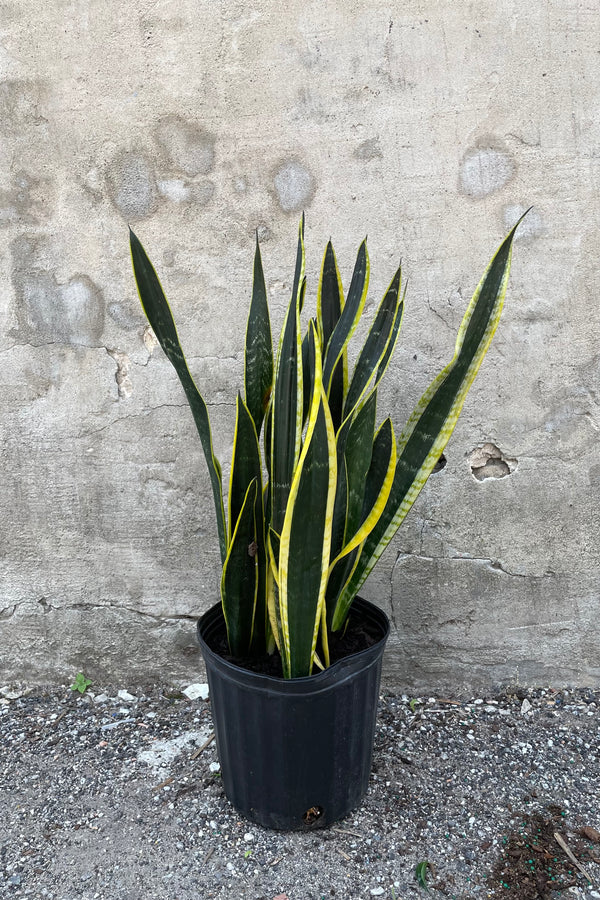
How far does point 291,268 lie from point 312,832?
3.91 feet

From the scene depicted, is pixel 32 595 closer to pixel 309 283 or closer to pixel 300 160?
pixel 309 283

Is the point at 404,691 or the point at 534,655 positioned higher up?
the point at 534,655

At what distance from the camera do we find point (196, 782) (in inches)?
60.2

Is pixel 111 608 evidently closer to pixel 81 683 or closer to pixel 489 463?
pixel 81 683

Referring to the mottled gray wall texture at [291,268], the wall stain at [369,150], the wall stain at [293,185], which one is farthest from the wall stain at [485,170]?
the wall stain at [293,185]

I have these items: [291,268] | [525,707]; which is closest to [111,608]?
[291,268]

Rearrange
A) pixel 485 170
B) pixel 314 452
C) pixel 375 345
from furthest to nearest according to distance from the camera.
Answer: pixel 485 170 → pixel 375 345 → pixel 314 452

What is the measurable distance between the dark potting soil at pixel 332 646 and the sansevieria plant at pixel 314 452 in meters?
0.02

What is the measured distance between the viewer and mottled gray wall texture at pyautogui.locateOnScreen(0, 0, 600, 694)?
1546 mm

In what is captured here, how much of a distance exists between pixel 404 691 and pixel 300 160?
1.32m

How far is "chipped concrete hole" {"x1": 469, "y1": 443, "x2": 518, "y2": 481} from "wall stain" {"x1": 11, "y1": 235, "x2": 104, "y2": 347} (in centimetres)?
94

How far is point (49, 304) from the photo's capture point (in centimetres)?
167

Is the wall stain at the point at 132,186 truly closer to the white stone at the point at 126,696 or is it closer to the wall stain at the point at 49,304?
the wall stain at the point at 49,304

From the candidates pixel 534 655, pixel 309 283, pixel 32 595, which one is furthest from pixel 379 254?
pixel 32 595
